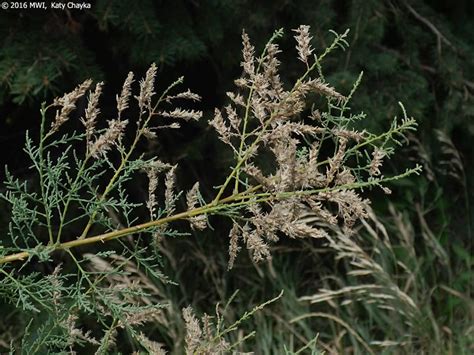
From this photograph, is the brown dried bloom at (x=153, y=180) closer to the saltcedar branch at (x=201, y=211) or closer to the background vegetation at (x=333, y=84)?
the saltcedar branch at (x=201, y=211)

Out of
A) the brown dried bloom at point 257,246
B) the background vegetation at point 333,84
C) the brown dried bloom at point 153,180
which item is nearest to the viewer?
the brown dried bloom at point 257,246

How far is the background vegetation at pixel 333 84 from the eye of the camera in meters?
3.09

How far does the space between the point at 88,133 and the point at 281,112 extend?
265 mm

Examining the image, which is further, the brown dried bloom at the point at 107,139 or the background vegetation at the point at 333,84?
the background vegetation at the point at 333,84

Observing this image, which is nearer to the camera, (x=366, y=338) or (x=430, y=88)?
(x=366, y=338)

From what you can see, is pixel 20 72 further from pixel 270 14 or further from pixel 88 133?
pixel 88 133

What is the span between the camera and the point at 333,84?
3.16 metres

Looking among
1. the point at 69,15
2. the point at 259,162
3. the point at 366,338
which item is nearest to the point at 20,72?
the point at 69,15

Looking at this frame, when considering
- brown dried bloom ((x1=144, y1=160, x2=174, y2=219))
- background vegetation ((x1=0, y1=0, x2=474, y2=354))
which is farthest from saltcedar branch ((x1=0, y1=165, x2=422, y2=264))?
background vegetation ((x1=0, y1=0, x2=474, y2=354))

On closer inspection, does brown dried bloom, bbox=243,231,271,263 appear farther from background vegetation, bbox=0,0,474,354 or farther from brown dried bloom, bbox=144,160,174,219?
background vegetation, bbox=0,0,474,354

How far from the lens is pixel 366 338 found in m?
3.21

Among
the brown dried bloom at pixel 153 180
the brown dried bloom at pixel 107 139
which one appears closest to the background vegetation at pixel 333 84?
the brown dried bloom at pixel 153 180

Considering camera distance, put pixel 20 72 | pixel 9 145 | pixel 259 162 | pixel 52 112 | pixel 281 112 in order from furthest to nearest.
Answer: pixel 9 145 → pixel 52 112 → pixel 259 162 → pixel 20 72 → pixel 281 112

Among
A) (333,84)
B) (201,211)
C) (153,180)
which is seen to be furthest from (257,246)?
(333,84)
